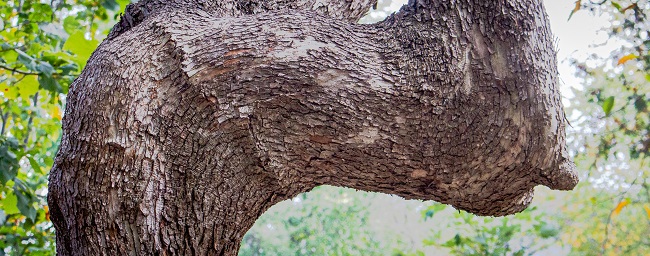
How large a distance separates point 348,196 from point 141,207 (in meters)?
6.68

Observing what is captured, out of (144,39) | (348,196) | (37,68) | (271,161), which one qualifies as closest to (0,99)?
(37,68)

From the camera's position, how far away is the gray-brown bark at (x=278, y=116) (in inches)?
42.1

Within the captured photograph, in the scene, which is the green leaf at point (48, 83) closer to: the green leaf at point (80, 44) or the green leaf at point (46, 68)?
the green leaf at point (46, 68)

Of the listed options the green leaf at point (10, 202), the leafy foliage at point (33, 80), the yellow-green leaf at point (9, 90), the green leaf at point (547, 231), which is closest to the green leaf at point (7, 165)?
the leafy foliage at point (33, 80)

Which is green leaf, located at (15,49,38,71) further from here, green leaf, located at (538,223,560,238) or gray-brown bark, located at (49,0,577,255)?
green leaf, located at (538,223,560,238)

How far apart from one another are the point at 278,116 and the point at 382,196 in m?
7.49

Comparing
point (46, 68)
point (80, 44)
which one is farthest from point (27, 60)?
point (80, 44)

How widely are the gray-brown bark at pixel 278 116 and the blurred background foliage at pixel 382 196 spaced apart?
2.13 ft

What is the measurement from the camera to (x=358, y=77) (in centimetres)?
110

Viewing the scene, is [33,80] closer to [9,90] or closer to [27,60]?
[9,90]

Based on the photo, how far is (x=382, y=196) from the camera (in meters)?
8.48

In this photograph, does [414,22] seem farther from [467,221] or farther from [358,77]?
[467,221]

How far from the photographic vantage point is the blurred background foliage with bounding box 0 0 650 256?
A: 195 centimetres

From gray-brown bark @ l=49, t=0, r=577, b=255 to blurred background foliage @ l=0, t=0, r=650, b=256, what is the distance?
0.65 meters
